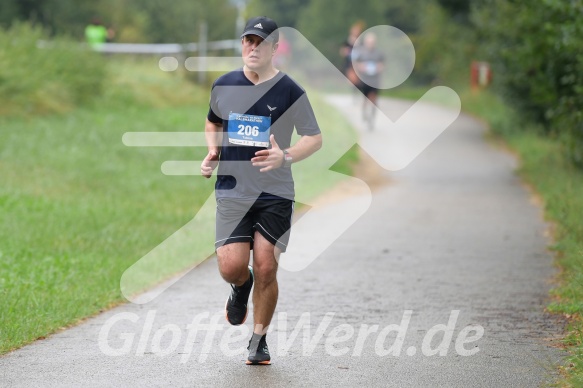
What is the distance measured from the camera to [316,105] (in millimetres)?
32406

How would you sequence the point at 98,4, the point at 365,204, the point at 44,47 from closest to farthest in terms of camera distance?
the point at 365,204 → the point at 44,47 → the point at 98,4

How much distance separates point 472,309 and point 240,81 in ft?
10.2

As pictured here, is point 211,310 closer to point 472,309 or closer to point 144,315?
point 144,315

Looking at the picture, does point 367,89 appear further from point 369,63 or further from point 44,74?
point 44,74

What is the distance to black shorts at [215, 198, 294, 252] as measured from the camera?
23.3 ft

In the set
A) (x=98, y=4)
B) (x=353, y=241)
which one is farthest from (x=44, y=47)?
(x=98, y=4)

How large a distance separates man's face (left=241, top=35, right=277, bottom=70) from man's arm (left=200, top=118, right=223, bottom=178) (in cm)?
49

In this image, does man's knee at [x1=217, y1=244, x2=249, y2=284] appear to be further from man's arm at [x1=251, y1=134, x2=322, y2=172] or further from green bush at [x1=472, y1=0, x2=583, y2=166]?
green bush at [x1=472, y1=0, x2=583, y2=166]

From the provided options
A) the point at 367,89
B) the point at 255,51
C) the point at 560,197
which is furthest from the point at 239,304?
the point at 367,89

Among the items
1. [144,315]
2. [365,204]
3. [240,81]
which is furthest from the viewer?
[365,204]

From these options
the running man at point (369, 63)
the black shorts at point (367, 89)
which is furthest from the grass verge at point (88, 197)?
the running man at point (369, 63)

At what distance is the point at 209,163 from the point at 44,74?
18108mm

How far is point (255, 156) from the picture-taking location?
6941mm

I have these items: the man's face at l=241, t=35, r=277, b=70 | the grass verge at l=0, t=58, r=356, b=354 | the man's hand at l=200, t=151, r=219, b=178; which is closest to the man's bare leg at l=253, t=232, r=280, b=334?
the man's hand at l=200, t=151, r=219, b=178
